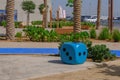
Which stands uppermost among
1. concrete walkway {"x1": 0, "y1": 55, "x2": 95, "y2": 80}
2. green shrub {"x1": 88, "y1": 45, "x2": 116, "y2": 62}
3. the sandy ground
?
green shrub {"x1": 88, "y1": 45, "x2": 116, "y2": 62}

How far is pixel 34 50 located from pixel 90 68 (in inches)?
207

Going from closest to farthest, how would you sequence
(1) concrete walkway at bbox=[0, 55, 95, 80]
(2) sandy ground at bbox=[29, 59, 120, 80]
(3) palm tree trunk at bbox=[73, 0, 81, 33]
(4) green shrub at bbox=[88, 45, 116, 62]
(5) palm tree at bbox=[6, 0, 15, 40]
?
(2) sandy ground at bbox=[29, 59, 120, 80] < (1) concrete walkway at bbox=[0, 55, 95, 80] < (4) green shrub at bbox=[88, 45, 116, 62] < (3) palm tree trunk at bbox=[73, 0, 81, 33] < (5) palm tree at bbox=[6, 0, 15, 40]

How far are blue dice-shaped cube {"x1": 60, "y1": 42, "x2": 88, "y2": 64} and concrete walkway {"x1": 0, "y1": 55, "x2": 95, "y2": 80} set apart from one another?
0.23 m

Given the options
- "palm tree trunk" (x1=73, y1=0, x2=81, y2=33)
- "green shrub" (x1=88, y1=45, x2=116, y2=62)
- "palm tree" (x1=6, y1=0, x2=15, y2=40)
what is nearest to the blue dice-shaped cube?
"green shrub" (x1=88, y1=45, x2=116, y2=62)

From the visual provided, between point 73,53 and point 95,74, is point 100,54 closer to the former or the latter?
point 73,53

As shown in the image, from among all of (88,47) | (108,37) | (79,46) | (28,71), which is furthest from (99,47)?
(108,37)

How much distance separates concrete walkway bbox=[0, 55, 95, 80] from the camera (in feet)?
32.2

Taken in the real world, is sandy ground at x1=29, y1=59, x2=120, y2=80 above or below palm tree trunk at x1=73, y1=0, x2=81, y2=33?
below

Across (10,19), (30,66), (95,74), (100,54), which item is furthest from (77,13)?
(95,74)

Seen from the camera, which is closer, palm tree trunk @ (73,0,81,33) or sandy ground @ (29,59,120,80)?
sandy ground @ (29,59,120,80)

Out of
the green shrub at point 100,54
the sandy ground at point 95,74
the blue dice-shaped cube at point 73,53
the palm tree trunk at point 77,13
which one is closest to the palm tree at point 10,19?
the palm tree trunk at point 77,13

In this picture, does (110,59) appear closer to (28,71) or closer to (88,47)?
(88,47)

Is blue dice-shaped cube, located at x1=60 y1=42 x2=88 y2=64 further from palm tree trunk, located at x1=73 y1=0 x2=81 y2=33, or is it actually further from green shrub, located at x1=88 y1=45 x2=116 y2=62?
palm tree trunk, located at x1=73 y1=0 x2=81 y2=33

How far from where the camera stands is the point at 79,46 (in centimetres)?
1180
